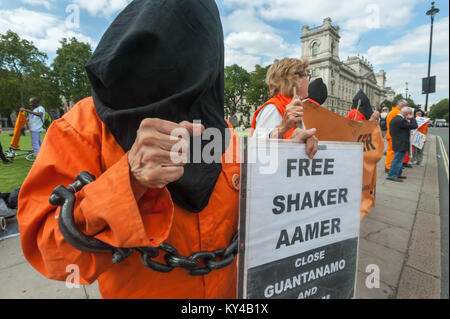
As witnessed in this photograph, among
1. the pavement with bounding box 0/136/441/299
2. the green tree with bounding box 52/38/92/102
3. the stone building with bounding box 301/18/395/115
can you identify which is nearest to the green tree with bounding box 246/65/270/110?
the stone building with bounding box 301/18/395/115

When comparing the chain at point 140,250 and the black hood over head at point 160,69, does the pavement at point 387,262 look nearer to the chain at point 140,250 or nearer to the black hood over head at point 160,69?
the chain at point 140,250

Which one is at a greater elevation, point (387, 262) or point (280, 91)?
point (280, 91)

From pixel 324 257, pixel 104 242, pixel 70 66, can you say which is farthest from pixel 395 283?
pixel 70 66

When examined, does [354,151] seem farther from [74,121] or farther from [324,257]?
[74,121]

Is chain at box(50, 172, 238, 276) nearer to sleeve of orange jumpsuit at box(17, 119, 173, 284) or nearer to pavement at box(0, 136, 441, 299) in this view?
sleeve of orange jumpsuit at box(17, 119, 173, 284)

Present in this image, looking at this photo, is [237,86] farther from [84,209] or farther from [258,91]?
[84,209]

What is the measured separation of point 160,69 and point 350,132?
1.40 meters

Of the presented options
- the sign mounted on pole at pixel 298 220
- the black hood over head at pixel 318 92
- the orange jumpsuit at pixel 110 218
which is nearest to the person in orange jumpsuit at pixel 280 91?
the sign mounted on pole at pixel 298 220

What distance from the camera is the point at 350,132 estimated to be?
162 cm

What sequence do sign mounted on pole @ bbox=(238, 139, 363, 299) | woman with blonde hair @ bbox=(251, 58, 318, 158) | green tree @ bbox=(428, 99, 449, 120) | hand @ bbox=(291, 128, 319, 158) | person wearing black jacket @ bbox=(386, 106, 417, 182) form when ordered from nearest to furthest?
sign mounted on pole @ bbox=(238, 139, 363, 299) → hand @ bbox=(291, 128, 319, 158) → woman with blonde hair @ bbox=(251, 58, 318, 158) → person wearing black jacket @ bbox=(386, 106, 417, 182) → green tree @ bbox=(428, 99, 449, 120)

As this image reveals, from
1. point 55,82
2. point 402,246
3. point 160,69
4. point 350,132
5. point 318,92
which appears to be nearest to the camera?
point 160,69

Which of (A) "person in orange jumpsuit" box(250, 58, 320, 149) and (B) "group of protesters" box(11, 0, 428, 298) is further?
(A) "person in orange jumpsuit" box(250, 58, 320, 149)

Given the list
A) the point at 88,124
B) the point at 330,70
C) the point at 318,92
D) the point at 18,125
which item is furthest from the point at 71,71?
the point at 330,70

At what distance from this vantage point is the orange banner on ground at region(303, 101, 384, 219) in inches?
54.3
